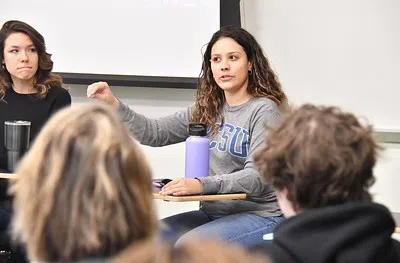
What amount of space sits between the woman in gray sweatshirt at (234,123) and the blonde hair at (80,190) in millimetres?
1362

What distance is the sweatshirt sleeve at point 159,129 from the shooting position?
104 inches

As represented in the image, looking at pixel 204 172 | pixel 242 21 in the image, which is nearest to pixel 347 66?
pixel 242 21

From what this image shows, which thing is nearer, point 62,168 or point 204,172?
point 62,168

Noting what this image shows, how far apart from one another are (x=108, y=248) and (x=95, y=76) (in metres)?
2.51

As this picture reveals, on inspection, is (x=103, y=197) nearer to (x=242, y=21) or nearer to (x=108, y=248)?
(x=108, y=248)

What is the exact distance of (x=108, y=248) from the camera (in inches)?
35.9

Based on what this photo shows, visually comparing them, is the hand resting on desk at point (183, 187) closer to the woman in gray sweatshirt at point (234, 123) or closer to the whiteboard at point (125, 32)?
the woman in gray sweatshirt at point (234, 123)

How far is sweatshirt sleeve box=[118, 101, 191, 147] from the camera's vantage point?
8.64 ft

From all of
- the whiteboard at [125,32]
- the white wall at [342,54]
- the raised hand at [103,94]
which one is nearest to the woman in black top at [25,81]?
the raised hand at [103,94]

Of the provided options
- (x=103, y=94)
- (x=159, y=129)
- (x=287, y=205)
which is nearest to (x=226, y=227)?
(x=159, y=129)

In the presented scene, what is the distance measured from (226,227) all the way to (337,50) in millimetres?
1353

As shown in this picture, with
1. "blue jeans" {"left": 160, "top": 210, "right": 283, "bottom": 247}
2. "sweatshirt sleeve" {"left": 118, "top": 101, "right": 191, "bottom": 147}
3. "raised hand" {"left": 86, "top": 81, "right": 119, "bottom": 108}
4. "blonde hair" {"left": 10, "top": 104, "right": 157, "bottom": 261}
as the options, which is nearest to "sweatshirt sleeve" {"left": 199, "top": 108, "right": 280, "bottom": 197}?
"blue jeans" {"left": 160, "top": 210, "right": 283, "bottom": 247}

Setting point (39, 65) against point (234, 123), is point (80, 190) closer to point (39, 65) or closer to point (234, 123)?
A: point (234, 123)

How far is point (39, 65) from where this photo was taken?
9.34 ft
